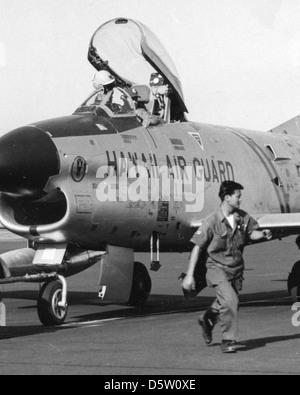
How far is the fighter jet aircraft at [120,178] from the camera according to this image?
549 inches

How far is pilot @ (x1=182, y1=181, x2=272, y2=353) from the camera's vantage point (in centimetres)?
1099

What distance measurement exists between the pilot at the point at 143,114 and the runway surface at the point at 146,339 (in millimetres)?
2831

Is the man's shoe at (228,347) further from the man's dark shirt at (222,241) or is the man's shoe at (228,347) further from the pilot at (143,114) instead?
the pilot at (143,114)

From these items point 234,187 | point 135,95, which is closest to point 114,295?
point 135,95

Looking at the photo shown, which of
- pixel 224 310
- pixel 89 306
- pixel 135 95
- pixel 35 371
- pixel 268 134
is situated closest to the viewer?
pixel 35 371

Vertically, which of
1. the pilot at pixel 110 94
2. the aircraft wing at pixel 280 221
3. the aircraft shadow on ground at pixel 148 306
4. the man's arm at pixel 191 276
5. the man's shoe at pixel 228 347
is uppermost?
the pilot at pixel 110 94

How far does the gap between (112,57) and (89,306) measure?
4.05m

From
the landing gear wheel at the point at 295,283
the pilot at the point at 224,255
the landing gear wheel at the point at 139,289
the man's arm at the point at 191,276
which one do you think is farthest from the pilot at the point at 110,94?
the man's arm at the point at 191,276

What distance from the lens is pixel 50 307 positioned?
545 inches

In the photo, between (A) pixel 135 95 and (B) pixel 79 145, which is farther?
(A) pixel 135 95

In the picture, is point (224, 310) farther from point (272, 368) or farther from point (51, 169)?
point (51, 169)

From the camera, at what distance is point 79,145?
14.2 m

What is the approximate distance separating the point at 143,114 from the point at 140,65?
4.10ft

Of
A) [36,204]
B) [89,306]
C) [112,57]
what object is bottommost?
[89,306]
